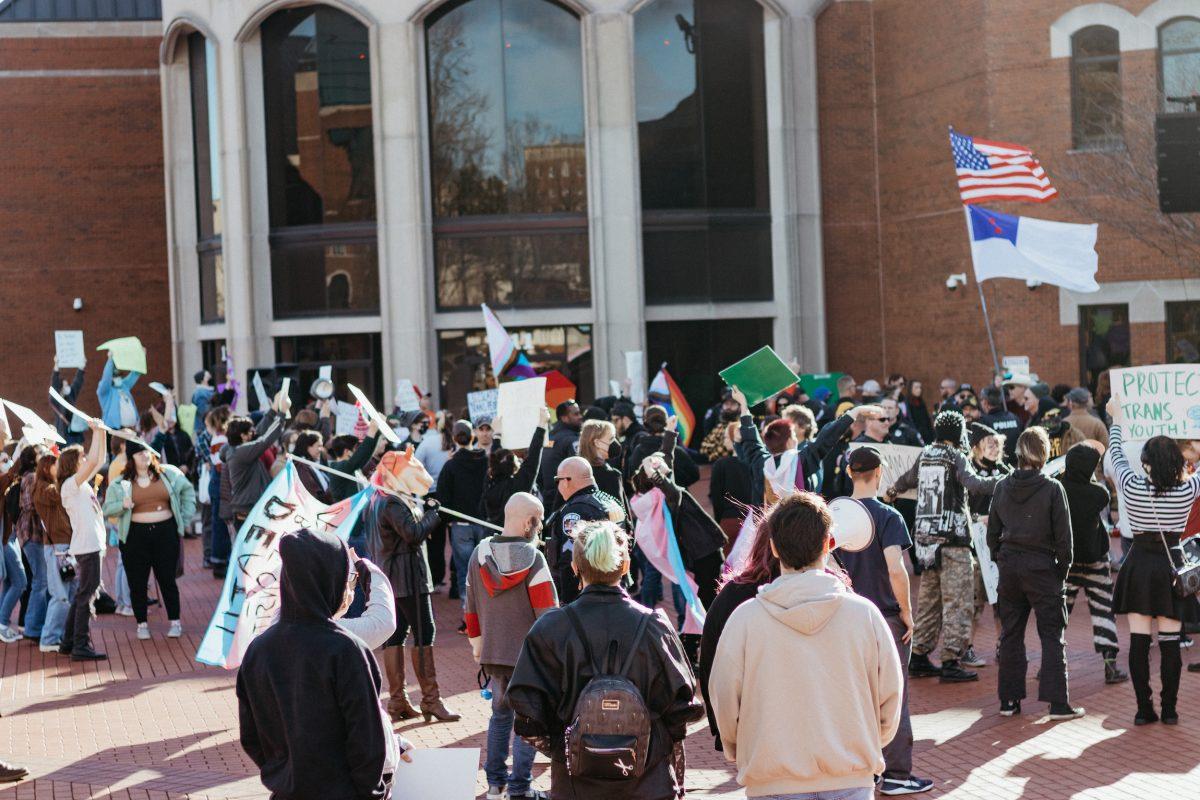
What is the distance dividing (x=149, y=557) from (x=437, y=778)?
8.84 meters

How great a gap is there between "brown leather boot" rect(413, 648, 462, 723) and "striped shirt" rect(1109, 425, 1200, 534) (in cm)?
466

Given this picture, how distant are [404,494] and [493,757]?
7.39ft

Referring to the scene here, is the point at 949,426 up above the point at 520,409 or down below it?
below

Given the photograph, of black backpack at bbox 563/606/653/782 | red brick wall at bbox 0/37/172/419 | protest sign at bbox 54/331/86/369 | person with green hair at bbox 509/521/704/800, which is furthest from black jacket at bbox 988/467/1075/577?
red brick wall at bbox 0/37/172/419

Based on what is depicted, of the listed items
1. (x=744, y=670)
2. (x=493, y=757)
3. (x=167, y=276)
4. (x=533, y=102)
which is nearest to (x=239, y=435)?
(x=493, y=757)

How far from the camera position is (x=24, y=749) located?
9344 mm

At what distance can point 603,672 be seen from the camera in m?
5.08

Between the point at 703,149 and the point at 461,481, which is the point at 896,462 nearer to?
the point at 461,481

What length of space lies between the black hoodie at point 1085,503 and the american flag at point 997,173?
8522 mm

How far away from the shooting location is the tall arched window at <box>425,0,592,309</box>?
2864cm

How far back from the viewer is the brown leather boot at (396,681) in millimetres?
9508

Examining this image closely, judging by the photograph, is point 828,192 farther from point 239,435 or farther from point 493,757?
point 493,757

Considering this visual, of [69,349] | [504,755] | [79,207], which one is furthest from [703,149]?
[504,755]

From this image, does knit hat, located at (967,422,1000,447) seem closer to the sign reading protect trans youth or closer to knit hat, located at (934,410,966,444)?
knit hat, located at (934,410,966,444)
